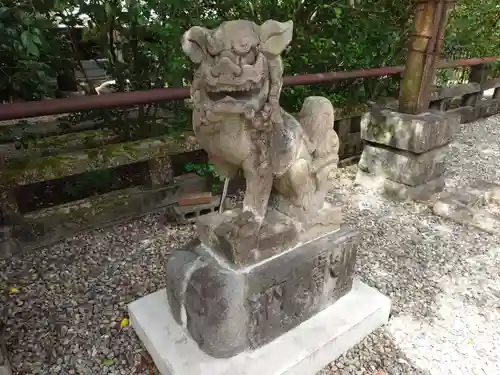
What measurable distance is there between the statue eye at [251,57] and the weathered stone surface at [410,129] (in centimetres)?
233

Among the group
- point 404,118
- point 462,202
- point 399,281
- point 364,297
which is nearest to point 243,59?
point 364,297

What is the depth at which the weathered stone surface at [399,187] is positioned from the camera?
3443mm

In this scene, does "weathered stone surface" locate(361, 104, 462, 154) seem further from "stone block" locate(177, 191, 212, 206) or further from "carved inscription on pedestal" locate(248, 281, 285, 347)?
"carved inscription on pedestal" locate(248, 281, 285, 347)

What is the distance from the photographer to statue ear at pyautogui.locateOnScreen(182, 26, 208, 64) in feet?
4.41

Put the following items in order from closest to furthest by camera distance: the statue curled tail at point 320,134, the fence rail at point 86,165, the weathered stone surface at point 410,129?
the statue curled tail at point 320,134 < the fence rail at point 86,165 < the weathered stone surface at point 410,129

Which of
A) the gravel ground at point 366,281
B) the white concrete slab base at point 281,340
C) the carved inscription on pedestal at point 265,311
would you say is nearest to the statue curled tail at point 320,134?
the carved inscription on pedestal at point 265,311

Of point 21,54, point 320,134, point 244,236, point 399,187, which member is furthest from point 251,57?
point 399,187

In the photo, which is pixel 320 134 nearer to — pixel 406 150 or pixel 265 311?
pixel 265 311

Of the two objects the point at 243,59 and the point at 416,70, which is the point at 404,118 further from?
the point at 243,59

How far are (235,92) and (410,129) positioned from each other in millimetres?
2381

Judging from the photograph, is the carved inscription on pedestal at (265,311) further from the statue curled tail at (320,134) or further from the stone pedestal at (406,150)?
the stone pedestal at (406,150)

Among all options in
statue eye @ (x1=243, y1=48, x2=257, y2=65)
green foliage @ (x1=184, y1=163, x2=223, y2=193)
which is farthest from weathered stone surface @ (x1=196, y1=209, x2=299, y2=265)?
green foliage @ (x1=184, y1=163, x2=223, y2=193)

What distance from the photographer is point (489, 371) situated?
1813 millimetres

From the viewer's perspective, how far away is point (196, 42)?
1356mm
